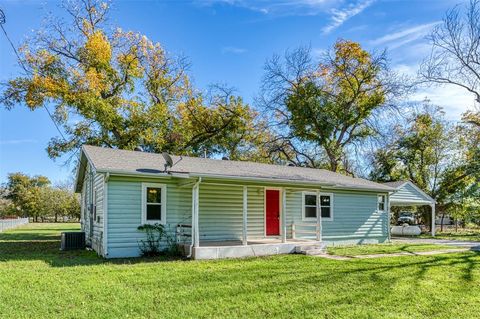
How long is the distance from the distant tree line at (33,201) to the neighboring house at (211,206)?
127 feet

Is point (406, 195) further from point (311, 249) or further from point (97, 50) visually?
point (97, 50)

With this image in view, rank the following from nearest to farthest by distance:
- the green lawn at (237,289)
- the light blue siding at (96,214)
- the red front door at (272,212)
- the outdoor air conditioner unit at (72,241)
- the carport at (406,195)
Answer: the green lawn at (237,289) → the light blue siding at (96,214) → the outdoor air conditioner unit at (72,241) → the red front door at (272,212) → the carport at (406,195)

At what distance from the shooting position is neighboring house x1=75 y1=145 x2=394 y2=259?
11328 millimetres

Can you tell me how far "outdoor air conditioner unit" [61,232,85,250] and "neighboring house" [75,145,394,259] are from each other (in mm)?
368

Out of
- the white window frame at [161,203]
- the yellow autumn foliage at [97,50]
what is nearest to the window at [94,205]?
the white window frame at [161,203]

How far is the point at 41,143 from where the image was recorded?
22391 mm

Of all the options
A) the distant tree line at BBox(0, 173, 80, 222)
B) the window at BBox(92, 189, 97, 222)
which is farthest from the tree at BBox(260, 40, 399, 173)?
the distant tree line at BBox(0, 173, 80, 222)

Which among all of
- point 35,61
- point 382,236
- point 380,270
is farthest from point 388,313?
point 35,61

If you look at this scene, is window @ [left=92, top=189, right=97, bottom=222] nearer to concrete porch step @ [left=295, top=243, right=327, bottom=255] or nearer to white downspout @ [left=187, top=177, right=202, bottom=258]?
white downspout @ [left=187, top=177, right=202, bottom=258]

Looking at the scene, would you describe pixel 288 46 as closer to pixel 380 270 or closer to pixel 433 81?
pixel 433 81

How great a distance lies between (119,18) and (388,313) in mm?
25331

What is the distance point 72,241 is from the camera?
14.0 metres

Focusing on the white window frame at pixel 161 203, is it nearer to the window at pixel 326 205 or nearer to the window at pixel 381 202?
the window at pixel 326 205

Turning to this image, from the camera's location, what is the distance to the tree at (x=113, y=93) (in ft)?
72.5
